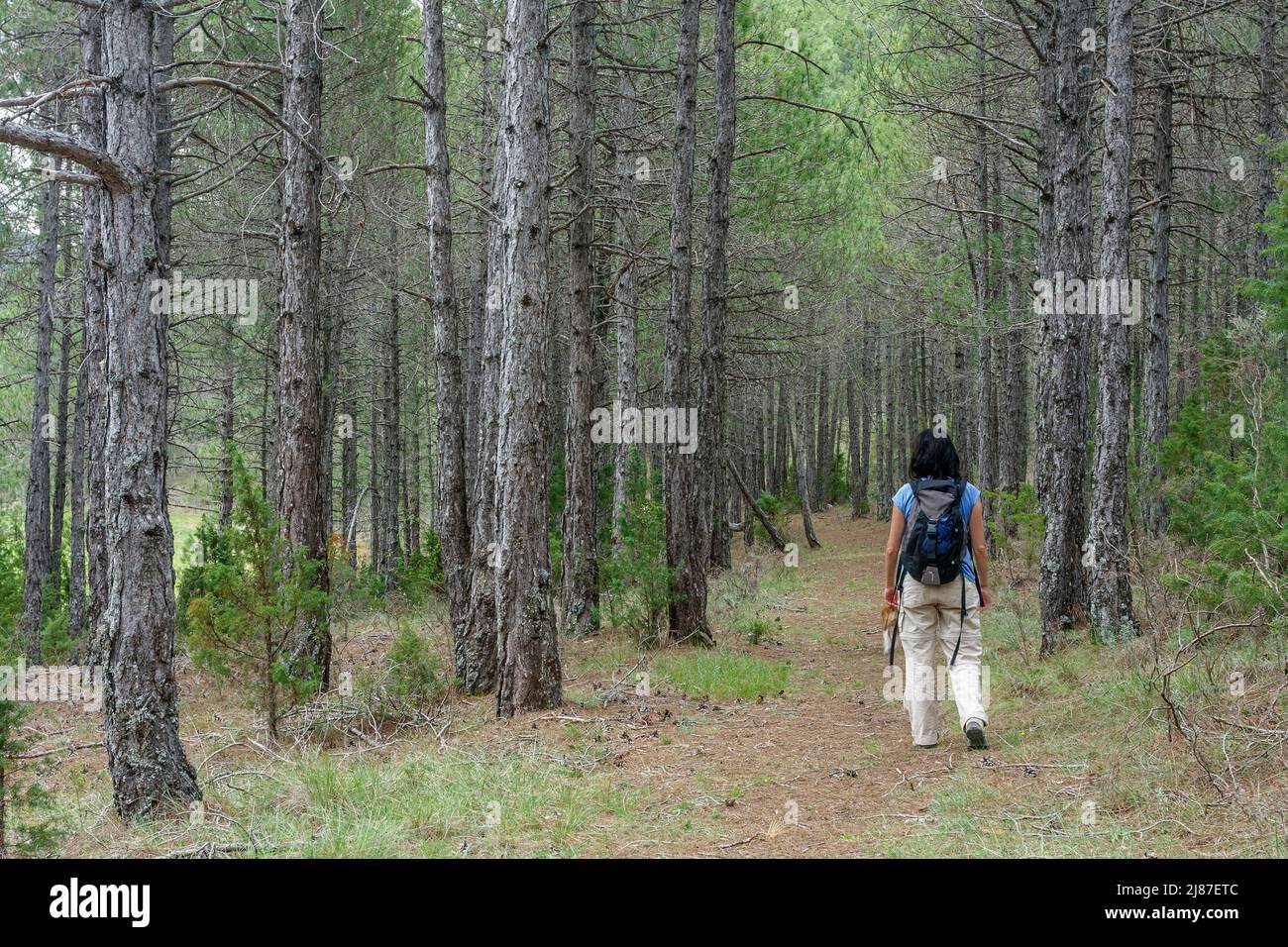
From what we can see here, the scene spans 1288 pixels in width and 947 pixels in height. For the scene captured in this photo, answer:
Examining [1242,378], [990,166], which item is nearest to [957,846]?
[1242,378]

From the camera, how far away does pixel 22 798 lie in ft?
15.2

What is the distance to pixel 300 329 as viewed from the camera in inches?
355

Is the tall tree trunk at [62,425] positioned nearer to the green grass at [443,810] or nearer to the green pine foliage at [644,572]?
the green pine foliage at [644,572]

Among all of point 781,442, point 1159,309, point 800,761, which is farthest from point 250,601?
point 781,442

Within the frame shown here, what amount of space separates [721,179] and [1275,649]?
283 inches

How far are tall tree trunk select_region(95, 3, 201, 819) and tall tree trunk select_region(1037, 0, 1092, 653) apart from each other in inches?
290

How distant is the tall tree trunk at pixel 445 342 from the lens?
31.7ft

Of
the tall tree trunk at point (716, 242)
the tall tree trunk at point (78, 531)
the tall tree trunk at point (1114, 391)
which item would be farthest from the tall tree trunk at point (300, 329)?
the tall tree trunk at point (78, 531)

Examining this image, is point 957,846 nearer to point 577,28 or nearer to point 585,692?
point 585,692

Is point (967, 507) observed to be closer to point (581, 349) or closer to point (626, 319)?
point (581, 349)
